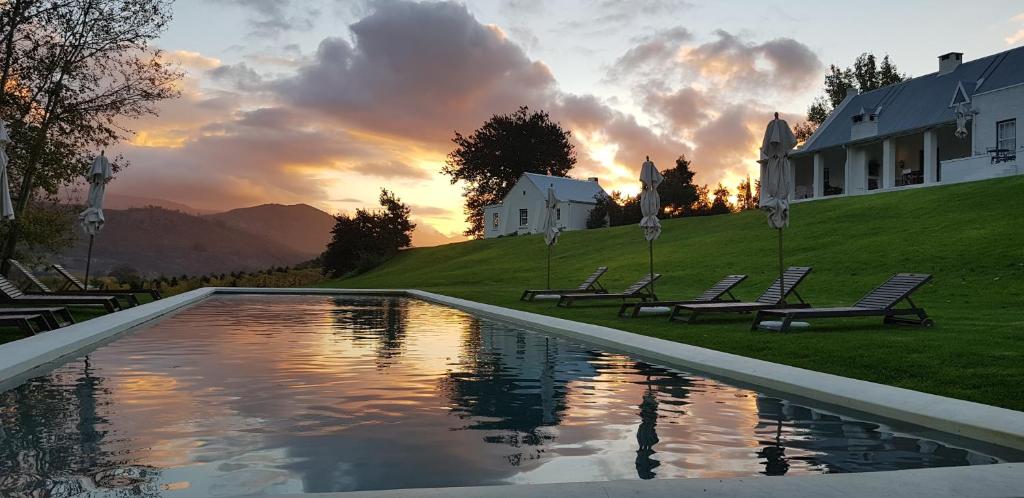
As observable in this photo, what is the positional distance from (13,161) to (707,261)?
2547 cm

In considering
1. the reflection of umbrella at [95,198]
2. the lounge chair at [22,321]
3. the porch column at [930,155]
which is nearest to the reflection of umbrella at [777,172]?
the lounge chair at [22,321]

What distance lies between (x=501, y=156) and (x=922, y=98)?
4957 cm

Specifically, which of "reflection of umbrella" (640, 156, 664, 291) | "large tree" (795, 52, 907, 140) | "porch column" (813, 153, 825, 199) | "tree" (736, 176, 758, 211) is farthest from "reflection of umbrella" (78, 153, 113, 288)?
"tree" (736, 176, 758, 211)

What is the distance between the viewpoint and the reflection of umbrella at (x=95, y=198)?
22.2m

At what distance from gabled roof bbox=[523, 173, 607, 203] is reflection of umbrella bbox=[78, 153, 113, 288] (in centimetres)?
4004

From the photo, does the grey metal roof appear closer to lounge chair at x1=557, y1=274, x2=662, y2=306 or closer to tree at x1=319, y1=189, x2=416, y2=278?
lounge chair at x1=557, y1=274, x2=662, y2=306

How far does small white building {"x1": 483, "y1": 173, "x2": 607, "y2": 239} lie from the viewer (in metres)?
60.9

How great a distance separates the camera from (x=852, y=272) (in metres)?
24.9

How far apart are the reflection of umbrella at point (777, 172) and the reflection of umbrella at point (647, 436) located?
7.98m

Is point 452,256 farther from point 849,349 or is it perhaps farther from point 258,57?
point 849,349

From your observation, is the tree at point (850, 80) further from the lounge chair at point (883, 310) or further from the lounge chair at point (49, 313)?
the lounge chair at point (49, 313)

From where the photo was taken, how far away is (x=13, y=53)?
24.7 meters

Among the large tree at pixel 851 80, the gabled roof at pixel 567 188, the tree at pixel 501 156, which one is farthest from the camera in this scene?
the tree at pixel 501 156

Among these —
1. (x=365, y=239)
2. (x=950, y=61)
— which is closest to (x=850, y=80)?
(x=950, y=61)
